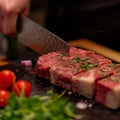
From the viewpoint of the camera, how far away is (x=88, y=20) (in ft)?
9.72

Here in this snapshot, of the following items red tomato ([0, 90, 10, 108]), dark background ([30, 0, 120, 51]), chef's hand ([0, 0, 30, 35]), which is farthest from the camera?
dark background ([30, 0, 120, 51])

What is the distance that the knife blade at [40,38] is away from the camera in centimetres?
225

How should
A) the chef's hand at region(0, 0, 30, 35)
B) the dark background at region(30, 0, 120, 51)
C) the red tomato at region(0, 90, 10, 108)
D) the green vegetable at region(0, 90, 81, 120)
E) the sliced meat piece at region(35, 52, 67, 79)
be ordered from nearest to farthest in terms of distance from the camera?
the green vegetable at region(0, 90, 81, 120) < the red tomato at region(0, 90, 10, 108) < the sliced meat piece at region(35, 52, 67, 79) < the chef's hand at region(0, 0, 30, 35) < the dark background at region(30, 0, 120, 51)

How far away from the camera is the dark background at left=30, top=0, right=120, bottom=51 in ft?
9.40

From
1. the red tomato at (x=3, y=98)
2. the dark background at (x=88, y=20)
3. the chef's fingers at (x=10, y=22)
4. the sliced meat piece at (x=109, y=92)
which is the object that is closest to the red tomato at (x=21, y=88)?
the red tomato at (x=3, y=98)

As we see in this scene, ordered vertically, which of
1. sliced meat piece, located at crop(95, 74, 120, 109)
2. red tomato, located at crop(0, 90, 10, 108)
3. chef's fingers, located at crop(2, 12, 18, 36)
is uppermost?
chef's fingers, located at crop(2, 12, 18, 36)

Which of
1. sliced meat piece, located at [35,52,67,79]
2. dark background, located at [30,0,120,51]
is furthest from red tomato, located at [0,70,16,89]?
dark background, located at [30,0,120,51]

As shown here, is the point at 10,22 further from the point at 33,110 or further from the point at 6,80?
the point at 33,110

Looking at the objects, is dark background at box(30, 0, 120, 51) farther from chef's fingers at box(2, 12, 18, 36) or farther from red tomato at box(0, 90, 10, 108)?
red tomato at box(0, 90, 10, 108)

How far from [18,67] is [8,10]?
0.36 meters

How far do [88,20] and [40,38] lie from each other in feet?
2.41

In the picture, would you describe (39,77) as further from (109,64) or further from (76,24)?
(76,24)

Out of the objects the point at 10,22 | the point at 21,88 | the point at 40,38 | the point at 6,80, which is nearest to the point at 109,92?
the point at 21,88

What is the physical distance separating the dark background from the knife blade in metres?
0.65
